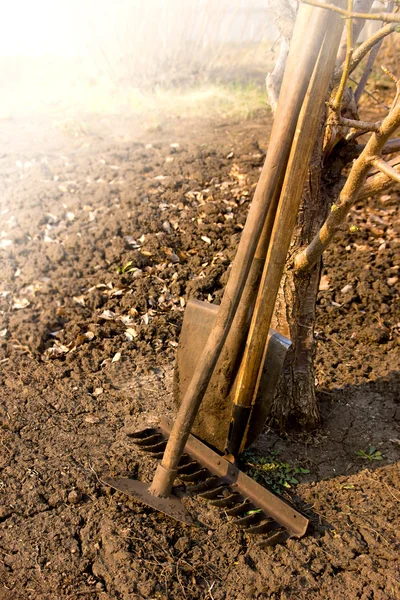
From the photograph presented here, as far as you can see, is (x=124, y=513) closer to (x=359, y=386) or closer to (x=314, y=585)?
(x=314, y=585)

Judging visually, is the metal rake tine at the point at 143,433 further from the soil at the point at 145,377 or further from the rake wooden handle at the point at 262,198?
the rake wooden handle at the point at 262,198

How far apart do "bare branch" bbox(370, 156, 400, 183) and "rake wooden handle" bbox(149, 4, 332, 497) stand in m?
0.33

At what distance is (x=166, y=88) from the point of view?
30.5ft

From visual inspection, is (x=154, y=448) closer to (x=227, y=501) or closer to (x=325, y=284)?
(x=227, y=501)

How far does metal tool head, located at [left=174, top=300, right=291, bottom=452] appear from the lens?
262 cm

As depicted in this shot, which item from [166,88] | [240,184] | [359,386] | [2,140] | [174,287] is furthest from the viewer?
[166,88]

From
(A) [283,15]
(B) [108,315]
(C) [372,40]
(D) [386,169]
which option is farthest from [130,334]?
(C) [372,40]

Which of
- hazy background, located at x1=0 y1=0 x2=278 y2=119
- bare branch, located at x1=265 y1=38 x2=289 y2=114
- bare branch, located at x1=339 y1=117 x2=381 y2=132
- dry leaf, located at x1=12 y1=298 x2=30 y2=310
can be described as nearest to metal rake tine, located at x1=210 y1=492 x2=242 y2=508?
bare branch, located at x1=339 y1=117 x2=381 y2=132

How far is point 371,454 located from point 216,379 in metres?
0.92

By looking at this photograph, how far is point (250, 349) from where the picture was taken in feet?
8.46

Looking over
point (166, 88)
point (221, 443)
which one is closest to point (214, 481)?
point (221, 443)

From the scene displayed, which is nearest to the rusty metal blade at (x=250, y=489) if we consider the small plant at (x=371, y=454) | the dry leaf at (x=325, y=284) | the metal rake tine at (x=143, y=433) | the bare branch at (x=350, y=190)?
the metal rake tine at (x=143, y=433)

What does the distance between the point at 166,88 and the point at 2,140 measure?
10.3 feet

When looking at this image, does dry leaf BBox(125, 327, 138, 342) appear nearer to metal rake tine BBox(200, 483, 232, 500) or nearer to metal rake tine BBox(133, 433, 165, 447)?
metal rake tine BBox(133, 433, 165, 447)
